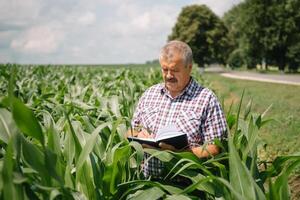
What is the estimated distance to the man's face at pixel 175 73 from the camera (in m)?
2.59

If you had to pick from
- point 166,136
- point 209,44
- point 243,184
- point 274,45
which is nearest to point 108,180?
point 166,136

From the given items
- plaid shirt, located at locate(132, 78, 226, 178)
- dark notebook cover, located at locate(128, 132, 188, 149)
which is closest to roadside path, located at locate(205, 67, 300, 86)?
plaid shirt, located at locate(132, 78, 226, 178)

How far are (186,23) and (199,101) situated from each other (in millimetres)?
58420

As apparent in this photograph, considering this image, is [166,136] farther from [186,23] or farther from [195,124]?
[186,23]

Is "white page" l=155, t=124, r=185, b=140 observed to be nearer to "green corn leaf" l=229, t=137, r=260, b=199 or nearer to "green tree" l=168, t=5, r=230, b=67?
"green corn leaf" l=229, t=137, r=260, b=199

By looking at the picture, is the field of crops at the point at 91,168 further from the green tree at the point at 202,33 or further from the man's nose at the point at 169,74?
the green tree at the point at 202,33

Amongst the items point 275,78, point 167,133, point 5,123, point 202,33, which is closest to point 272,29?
point 275,78

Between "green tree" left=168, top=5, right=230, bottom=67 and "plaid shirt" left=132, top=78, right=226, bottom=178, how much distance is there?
54.2m

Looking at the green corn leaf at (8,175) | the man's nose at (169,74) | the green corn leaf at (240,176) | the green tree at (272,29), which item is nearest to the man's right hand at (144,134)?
the man's nose at (169,74)

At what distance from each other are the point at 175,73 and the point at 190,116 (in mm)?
291

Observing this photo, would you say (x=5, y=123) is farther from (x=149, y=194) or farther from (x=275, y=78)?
(x=275, y=78)

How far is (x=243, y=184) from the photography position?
185cm

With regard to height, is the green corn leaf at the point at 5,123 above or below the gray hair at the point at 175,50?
below

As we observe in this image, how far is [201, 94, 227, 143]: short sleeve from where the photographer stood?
2600 mm
